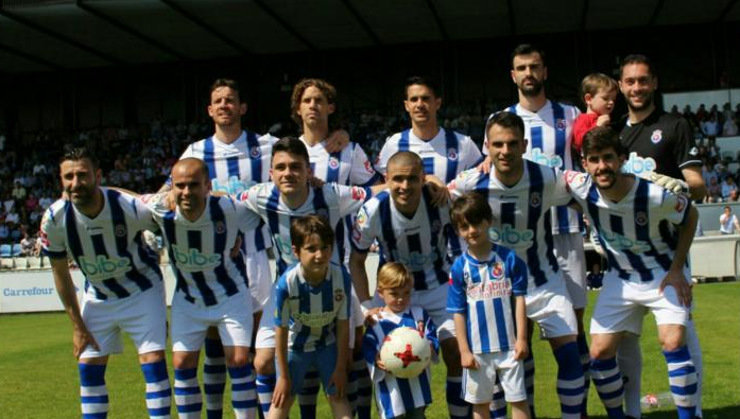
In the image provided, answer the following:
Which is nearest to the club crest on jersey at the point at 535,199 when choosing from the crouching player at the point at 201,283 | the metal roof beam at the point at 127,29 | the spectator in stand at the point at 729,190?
the crouching player at the point at 201,283

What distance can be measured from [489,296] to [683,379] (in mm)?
1148

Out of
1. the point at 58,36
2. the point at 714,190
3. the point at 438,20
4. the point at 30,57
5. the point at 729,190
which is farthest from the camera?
the point at 30,57

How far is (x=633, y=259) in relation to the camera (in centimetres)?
500

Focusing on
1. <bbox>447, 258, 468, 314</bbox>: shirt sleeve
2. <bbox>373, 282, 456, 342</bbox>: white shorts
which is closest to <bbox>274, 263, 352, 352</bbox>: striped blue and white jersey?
<bbox>373, 282, 456, 342</bbox>: white shorts

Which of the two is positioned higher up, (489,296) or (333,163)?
(333,163)

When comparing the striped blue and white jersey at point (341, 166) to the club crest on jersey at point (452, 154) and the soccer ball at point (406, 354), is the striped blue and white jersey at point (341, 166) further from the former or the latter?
the soccer ball at point (406, 354)

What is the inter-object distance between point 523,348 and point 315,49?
78.7 ft

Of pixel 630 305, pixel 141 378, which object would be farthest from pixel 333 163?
pixel 141 378

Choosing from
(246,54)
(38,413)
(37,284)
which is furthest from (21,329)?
(246,54)

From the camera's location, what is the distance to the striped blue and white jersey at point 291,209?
523 cm

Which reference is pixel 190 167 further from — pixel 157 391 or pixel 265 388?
pixel 265 388

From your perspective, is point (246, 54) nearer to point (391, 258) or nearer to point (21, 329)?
point (21, 329)

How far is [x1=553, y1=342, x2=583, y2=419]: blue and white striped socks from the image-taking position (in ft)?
16.1

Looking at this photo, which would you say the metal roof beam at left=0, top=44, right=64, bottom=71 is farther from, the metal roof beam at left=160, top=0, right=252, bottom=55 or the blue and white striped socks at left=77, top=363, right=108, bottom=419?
the blue and white striped socks at left=77, top=363, right=108, bottom=419
